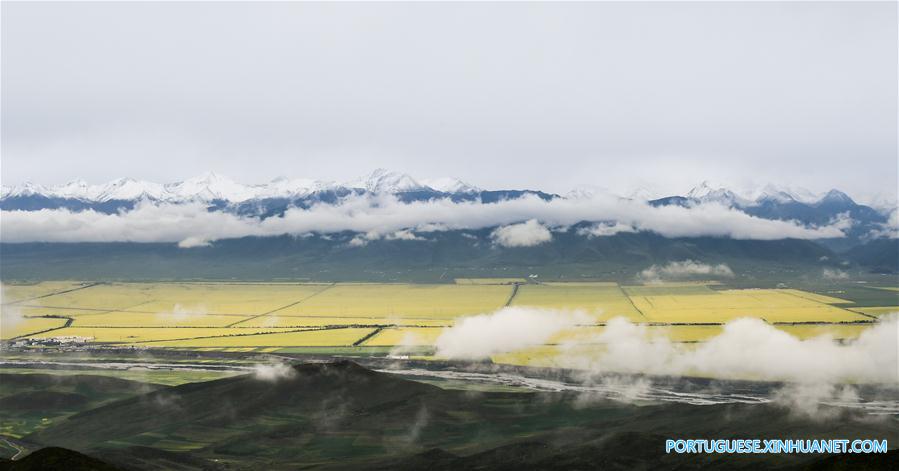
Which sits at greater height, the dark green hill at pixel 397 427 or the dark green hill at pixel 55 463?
the dark green hill at pixel 55 463

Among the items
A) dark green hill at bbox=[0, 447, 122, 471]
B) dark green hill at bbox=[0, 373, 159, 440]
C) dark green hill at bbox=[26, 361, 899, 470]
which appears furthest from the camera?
dark green hill at bbox=[0, 373, 159, 440]

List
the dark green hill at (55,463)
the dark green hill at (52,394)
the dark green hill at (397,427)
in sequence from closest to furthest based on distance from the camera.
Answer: the dark green hill at (55,463) < the dark green hill at (397,427) < the dark green hill at (52,394)

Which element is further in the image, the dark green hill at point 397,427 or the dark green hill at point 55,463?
the dark green hill at point 397,427

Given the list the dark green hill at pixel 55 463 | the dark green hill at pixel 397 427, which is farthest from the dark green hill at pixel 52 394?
the dark green hill at pixel 55 463

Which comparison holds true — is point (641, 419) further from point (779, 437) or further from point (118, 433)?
point (118, 433)

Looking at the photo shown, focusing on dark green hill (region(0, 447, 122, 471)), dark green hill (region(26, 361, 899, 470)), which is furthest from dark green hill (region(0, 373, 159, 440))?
dark green hill (region(0, 447, 122, 471))

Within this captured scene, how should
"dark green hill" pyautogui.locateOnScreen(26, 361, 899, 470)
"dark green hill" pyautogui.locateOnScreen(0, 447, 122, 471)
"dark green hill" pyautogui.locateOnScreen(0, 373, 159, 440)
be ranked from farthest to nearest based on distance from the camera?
"dark green hill" pyautogui.locateOnScreen(0, 373, 159, 440) < "dark green hill" pyautogui.locateOnScreen(26, 361, 899, 470) < "dark green hill" pyautogui.locateOnScreen(0, 447, 122, 471)

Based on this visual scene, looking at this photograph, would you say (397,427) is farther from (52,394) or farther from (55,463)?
(52,394)

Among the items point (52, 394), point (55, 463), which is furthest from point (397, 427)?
point (52, 394)

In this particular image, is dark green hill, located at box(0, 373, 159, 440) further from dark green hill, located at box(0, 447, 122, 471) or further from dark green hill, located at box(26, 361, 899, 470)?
dark green hill, located at box(0, 447, 122, 471)

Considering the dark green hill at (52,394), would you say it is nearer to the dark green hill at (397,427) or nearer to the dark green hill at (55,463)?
the dark green hill at (397,427)

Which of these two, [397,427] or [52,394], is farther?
[52,394]
